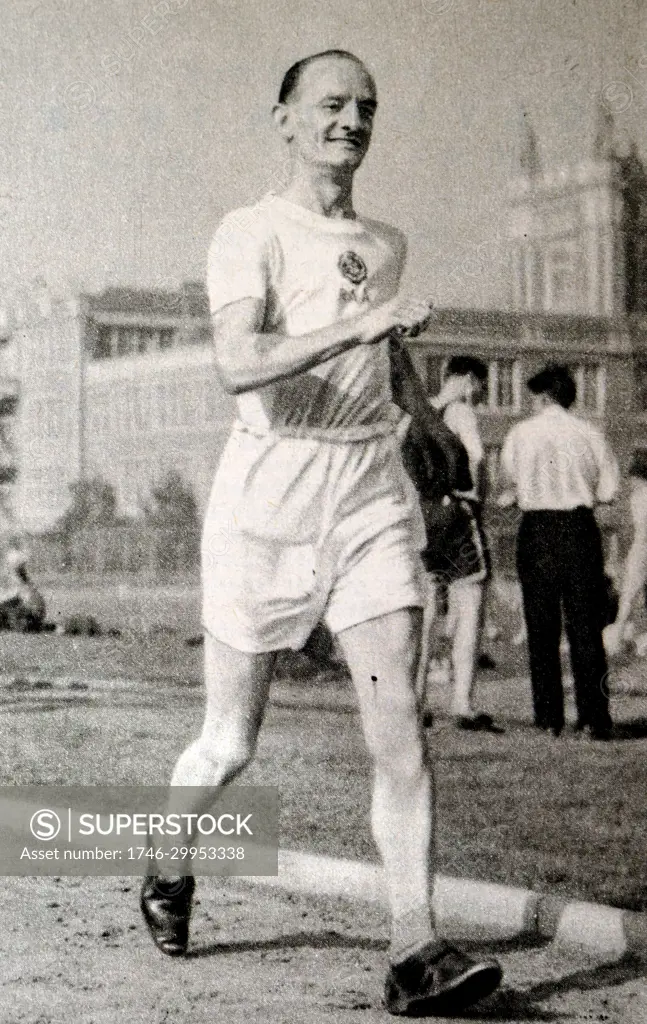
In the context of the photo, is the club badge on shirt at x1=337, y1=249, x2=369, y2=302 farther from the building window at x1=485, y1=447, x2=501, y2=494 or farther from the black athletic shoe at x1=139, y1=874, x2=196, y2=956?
the black athletic shoe at x1=139, y1=874, x2=196, y2=956

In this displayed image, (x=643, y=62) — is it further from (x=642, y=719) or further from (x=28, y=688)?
(x=28, y=688)

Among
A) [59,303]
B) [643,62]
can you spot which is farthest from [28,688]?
[643,62]

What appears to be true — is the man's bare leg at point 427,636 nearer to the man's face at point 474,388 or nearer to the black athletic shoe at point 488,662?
the black athletic shoe at point 488,662

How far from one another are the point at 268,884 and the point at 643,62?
2516 millimetres

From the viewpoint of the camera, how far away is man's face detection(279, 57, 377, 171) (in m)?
3.85

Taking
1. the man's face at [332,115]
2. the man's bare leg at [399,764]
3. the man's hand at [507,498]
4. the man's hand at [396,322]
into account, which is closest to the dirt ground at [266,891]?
the man's bare leg at [399,764]

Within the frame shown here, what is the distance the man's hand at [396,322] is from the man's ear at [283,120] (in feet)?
2.22

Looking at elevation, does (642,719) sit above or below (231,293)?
below

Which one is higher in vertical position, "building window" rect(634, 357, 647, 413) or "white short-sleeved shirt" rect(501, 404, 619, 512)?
"building window" rect(634, 357, 647, 413)

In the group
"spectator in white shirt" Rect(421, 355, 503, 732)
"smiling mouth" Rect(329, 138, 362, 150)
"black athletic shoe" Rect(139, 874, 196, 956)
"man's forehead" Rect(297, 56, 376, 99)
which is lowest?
"black athletic shoe" Rect(139, 874, 196, 956)

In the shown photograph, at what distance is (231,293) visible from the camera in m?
3.80

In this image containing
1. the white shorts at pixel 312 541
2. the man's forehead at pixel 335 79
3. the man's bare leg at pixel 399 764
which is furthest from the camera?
the man's forehead at pixel 335 79

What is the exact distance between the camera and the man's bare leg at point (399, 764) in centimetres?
356

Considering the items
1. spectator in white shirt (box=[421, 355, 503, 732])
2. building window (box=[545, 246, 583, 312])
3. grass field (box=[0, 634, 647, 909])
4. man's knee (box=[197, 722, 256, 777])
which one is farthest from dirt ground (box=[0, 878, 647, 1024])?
building window (box=[545, 246, 583, 312])
